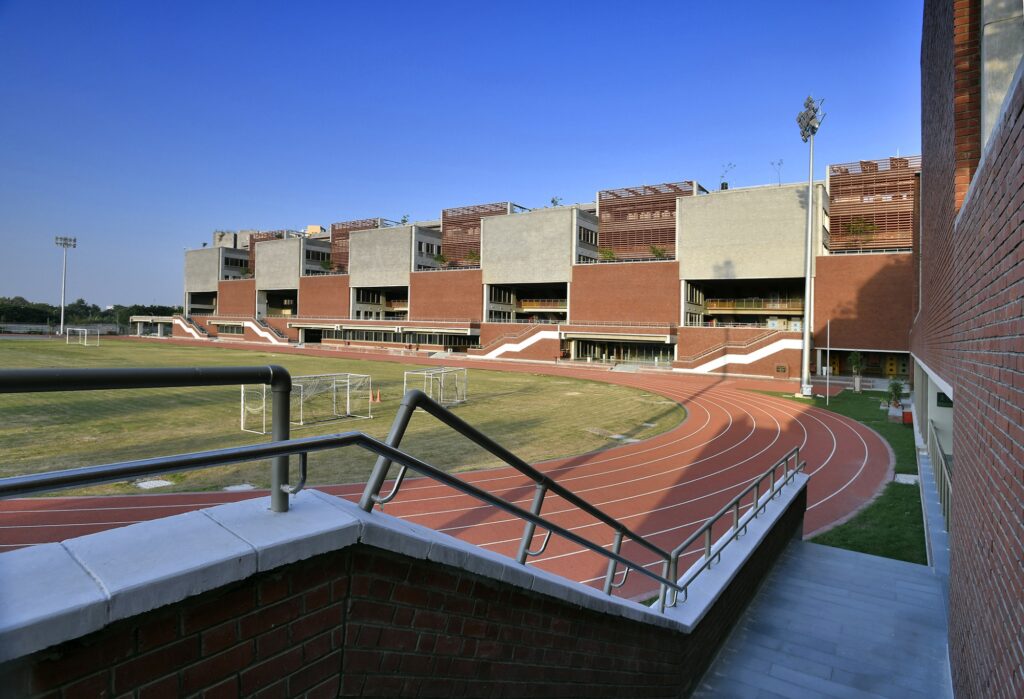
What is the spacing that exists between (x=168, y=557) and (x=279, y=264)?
89.2m

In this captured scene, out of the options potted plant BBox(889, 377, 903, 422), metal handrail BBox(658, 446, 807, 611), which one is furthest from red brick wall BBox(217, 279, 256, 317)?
metal handrail BBox(658, 446, 807, 611)

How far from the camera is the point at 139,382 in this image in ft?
6.17

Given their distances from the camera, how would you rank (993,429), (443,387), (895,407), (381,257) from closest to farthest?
1. (993,429)
2. (895,407)
3. (443,387)
4. (381,257)

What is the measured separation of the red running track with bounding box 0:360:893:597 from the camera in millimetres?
9875

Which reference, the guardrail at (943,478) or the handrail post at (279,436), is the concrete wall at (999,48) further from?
the guardrail at (943,478)

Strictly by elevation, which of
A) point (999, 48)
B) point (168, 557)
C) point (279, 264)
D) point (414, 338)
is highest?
point (279, 264)

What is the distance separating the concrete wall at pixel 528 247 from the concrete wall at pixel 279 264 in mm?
33081

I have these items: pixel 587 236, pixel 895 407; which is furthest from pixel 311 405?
pixel 587 236

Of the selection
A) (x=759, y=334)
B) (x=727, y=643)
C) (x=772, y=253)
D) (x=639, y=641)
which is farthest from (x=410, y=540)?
(x=772, y=253)

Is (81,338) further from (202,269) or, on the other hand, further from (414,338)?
(414,338)

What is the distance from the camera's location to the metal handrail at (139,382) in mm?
1586

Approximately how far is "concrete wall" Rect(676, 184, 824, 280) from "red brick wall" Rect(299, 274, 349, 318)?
4479cm

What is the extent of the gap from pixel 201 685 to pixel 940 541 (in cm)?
1185

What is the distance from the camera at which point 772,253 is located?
47562 millimetres
